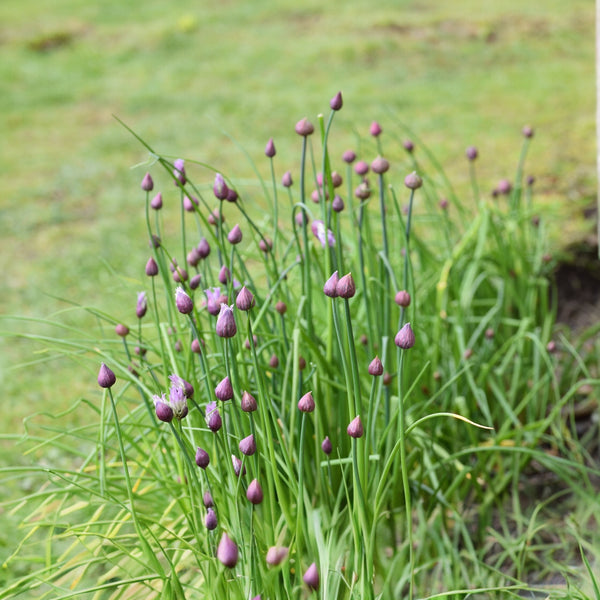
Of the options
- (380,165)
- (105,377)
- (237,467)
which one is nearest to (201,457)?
(237,467)

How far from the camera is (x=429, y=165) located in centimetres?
508

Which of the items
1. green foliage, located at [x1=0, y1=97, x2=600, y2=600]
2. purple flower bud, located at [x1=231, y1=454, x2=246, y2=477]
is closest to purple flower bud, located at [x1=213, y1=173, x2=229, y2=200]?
green foliage, located at [x1=0, y1=97, x2=600, y2=600]

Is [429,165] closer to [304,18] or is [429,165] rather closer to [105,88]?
[105,88]

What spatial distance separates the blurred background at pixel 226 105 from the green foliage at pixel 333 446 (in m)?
1.10

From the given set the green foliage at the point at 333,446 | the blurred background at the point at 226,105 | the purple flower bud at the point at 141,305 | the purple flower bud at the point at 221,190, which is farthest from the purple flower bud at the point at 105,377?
the blurred background at the point at 226,105

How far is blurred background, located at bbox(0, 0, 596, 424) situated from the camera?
13.8 ft

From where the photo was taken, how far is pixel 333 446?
6.25 ft

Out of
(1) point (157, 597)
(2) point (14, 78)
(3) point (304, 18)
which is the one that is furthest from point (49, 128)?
(1) point (157, 597)

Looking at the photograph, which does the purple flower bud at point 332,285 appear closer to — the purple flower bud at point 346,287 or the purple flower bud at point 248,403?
the purple flower bud at point 346,287

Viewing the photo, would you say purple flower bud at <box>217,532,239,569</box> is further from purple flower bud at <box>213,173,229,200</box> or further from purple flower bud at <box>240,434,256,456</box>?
purple flower bud at <box>213,173,229,200</box>

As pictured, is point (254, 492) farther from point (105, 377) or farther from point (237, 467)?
point (105, 377)

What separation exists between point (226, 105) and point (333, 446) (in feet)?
17.8

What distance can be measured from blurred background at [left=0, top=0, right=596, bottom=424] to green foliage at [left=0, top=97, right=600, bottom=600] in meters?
1.10

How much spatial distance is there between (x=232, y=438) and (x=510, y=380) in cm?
122
